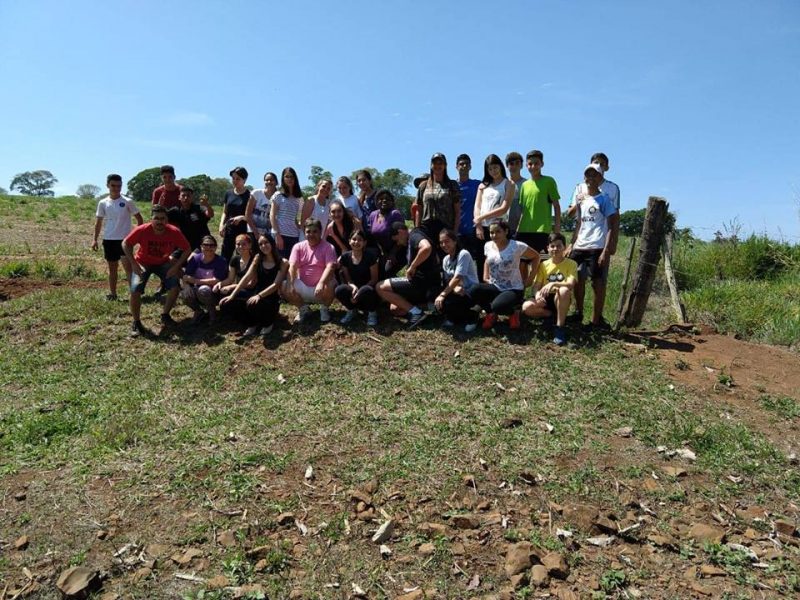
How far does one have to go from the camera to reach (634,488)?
399cm

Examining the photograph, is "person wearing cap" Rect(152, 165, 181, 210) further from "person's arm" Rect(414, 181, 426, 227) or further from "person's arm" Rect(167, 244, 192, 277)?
"person's arm" Rect(414, 181, 426, 227)

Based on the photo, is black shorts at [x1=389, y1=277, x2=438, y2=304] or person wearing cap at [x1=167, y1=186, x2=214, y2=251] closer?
black shorts at [x1=389, y1=277, x2=438, y2=304]

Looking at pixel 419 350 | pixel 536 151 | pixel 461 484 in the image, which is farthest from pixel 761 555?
pixel 536 151

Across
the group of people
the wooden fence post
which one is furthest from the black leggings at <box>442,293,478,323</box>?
the wooden fence post

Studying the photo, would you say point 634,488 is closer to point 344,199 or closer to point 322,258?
point 322,258

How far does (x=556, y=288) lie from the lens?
632cm

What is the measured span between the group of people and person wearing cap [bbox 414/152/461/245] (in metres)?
0.01

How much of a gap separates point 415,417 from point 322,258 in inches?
114

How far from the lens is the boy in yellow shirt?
6.27 meters

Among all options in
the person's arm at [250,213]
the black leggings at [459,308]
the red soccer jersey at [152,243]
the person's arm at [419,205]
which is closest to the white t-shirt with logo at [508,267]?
the black leggings at [459,308]

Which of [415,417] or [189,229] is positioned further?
[189,229]

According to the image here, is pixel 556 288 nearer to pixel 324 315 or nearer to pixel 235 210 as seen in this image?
pixel 324 315

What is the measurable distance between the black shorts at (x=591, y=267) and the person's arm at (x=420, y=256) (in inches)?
70.5

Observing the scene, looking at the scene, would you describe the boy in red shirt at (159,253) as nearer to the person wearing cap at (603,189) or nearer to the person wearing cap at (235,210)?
the person wearing cap at (235,210)
